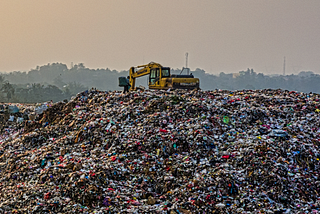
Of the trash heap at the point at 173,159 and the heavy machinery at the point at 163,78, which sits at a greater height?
the heavy machinery at the point at 163,78

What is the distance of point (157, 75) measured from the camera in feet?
50.9

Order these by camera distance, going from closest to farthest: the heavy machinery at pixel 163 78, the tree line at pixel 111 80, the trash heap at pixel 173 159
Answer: the trash heap at pixel 173 159 → the heavy machinery at pixel 163 78 → the tree line at pixel 111 80

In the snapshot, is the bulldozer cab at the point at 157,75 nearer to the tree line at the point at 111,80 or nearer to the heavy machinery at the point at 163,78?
the heavy machinery at the point at 163,78

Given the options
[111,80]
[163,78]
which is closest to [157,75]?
[163,78]

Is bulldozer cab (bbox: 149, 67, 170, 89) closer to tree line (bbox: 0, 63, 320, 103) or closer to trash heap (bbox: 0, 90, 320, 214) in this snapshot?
trash heap (bbox: 0, 90, 320, 214)

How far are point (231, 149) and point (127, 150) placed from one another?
2.71 m

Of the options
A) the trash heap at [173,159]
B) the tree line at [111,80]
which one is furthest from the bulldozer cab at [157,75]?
the tree line at [111,80]

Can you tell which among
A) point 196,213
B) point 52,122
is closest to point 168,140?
point 196,213

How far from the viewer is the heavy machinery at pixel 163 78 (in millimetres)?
14422

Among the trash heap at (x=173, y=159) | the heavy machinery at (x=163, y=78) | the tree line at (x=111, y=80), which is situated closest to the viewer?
the trash heap at (x=173, y=159)

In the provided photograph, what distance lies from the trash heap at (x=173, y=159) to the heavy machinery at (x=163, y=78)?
307 centimetres

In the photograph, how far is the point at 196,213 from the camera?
21.4 ft

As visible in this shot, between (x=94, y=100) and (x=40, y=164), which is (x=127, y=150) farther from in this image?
(x=94, y=100)

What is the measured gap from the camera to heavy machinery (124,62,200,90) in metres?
14.4
